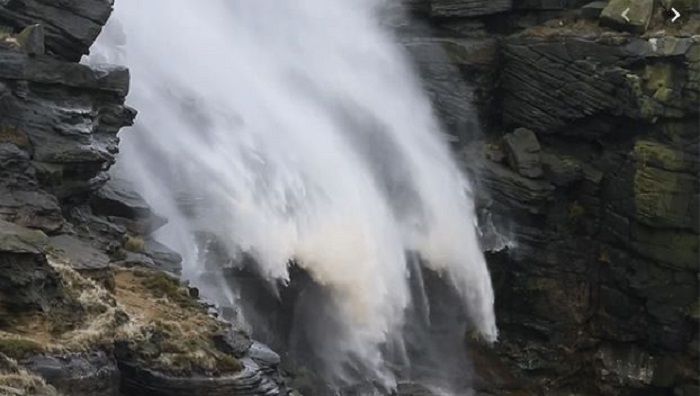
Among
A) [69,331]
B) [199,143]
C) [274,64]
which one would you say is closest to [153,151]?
[199,143]

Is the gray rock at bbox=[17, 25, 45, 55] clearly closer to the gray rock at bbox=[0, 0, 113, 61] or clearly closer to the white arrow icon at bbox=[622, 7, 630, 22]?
the gray rock at bbox=[0, 0, 113, 61]

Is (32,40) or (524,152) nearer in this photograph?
(32,40)

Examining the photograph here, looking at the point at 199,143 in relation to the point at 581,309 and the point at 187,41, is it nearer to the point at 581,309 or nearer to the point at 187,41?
the point at 187,41

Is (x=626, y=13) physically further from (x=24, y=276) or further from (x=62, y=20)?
(x=24, y=276)

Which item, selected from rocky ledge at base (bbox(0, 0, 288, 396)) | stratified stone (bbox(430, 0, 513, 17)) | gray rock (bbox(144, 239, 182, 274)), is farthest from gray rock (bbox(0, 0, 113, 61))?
stratified stone (bbox(430, 0, 513, 17))

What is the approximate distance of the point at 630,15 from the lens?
2933 centimetres

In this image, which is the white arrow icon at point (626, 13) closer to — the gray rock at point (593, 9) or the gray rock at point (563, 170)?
the gray rock at point (593, 9)

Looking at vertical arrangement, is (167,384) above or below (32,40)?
below

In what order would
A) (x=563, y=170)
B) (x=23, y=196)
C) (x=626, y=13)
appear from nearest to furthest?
Answer: 1. (x=23, y=196)
2. (x=626, y=13)
3. (x=563, y=170)

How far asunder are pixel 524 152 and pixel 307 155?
20.8ft

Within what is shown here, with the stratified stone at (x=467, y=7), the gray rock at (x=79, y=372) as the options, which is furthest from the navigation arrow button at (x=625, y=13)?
the gray rock at (x=79, y=372)

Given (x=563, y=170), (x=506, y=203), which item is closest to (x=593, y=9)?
(x=563, y=170)

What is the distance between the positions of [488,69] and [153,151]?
10873 millimetres

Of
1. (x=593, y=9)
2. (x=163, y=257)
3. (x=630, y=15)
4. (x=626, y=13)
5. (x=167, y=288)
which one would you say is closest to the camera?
(x=167, y=288)
